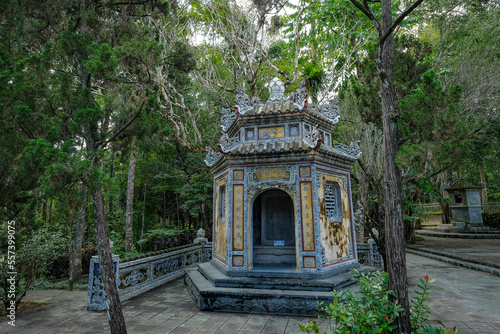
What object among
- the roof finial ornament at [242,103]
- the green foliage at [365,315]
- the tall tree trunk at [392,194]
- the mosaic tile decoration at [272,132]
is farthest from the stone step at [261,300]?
the roof finial ornament at [242,103]

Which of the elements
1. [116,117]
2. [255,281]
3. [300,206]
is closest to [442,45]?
[300,206]

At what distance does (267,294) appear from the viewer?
6.11 m

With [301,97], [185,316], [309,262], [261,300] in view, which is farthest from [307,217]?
[185,316]

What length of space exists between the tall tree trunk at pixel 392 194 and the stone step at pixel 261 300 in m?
2.48

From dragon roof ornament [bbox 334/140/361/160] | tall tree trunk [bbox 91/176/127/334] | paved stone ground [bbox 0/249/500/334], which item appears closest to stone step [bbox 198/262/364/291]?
paved stone ground [bbox 0/249/500/334]

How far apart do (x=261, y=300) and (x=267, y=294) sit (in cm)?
21

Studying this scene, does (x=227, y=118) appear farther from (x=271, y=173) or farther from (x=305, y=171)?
(x=305, y=171)

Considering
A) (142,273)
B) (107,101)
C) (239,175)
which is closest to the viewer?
(107,101)

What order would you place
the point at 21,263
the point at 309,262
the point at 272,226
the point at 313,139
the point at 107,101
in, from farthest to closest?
the point at 272,226 < the point at 313,139 < the point at 21,263 < the point at 309,262 < the point at 107,101

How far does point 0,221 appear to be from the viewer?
6762 millimetres

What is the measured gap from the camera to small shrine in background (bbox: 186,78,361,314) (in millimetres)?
6453

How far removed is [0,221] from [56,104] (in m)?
4.10

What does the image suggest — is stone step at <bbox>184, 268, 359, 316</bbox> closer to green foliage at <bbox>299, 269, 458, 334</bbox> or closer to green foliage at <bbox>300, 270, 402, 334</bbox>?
green foliage at <bbox>299, 269, 458, 334</bbox>

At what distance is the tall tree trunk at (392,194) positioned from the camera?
359 cm
